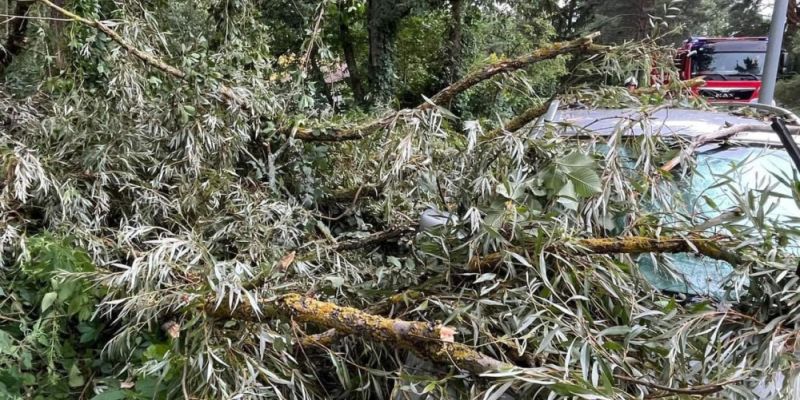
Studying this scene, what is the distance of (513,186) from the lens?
7.26ft

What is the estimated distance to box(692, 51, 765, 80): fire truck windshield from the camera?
1333cm

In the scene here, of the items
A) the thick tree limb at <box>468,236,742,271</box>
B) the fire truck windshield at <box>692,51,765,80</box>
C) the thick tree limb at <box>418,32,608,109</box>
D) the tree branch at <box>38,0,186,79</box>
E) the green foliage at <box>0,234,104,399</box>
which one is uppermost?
the tree branch at <box>38,0,186,79</box>

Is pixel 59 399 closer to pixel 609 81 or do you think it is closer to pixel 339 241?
pixel 339 241

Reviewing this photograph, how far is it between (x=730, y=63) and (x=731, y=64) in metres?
0.04

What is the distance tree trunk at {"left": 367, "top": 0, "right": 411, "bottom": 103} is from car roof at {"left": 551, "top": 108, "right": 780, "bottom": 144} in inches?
308

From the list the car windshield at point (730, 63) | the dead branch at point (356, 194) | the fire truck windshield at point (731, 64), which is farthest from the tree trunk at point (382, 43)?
the car windshield at point (730, 63)

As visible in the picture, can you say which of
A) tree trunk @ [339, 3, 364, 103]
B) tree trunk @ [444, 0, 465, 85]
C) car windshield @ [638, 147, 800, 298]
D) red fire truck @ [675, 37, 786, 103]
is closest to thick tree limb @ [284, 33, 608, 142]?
car windshield @ [638, 147, 800, 298]

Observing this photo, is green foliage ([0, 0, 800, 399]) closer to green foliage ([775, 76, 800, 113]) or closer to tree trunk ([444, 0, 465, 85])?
tree trunk ([444, 0, 465, 85])

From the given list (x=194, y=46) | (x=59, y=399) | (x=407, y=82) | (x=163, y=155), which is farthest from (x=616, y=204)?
(x=407, y=82)

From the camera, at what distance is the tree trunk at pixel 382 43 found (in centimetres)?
1062

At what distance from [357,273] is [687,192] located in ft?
5.61

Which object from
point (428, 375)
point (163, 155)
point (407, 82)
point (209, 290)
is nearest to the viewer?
point (428, 375)

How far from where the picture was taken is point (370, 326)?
188cm

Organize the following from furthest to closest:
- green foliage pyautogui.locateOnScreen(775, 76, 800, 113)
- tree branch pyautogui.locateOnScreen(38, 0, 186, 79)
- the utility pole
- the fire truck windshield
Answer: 1. green foliage pyautogui.locateOnScreen(775, 76, 800, 113)
2. the fire truck windshield
3. the utility pole
4. tree branch pyautogui.locateOnScreen(38, 0, 186, 79)
